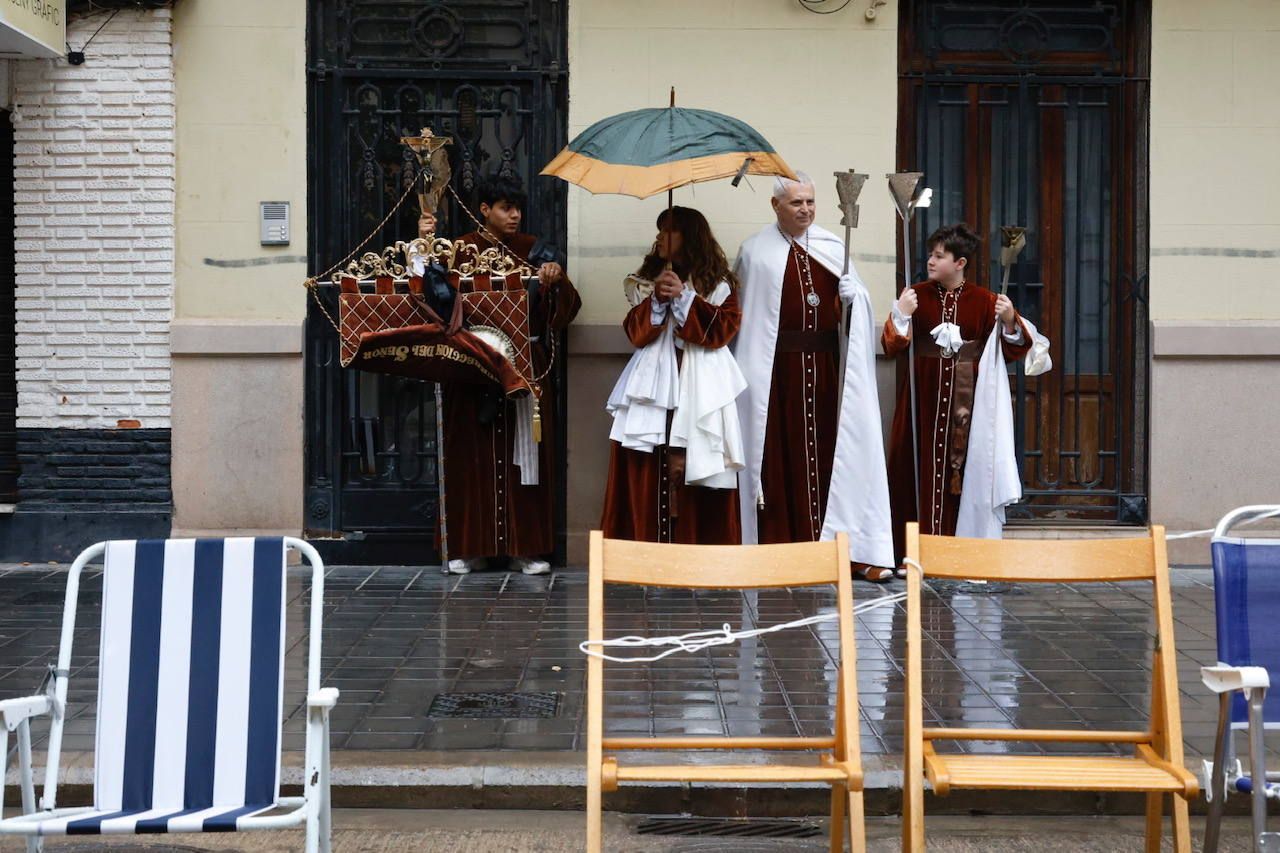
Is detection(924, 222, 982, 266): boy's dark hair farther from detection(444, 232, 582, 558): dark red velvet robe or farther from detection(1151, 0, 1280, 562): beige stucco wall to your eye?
detection(444, 232, 582, 558): dark red velvet robe

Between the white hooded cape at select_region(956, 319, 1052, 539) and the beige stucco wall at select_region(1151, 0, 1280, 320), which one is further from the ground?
the beige stucco wall at select_region(1151, 0, 1280, 320)

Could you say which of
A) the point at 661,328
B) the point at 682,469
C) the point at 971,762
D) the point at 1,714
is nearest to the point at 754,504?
the point at 682,469

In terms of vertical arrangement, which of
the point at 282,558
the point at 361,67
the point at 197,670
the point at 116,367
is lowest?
the point at 197,670

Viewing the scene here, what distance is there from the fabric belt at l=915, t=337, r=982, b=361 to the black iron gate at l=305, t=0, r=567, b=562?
6.80ft

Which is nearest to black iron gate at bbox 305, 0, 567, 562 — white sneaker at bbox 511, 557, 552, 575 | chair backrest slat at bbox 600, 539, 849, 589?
white sneaker at bbox 511, 557, 552, 575

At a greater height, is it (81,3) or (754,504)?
(81,3)

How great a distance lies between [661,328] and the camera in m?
8.38

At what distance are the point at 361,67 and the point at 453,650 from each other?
3.86 metres

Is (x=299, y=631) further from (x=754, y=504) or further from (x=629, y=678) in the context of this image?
(x=754, y=504)

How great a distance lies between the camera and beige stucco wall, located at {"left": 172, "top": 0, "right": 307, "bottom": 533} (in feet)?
29.6

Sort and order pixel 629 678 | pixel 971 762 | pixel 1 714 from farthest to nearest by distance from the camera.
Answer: pixel 629 678 → pixel 971 762 → pixel 1 714

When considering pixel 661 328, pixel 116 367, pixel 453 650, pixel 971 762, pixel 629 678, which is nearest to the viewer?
pixel 971 762

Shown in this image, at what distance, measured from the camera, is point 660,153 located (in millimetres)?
7566

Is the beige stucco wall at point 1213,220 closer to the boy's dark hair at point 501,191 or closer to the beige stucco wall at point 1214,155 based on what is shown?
the beige stucco wall at point 1214,155
